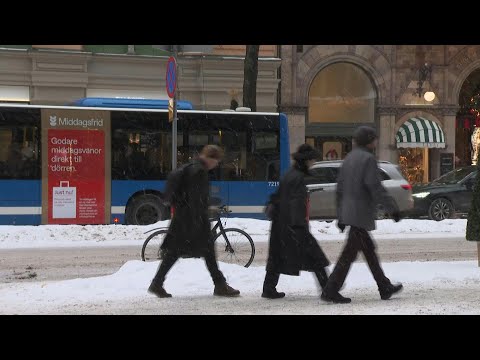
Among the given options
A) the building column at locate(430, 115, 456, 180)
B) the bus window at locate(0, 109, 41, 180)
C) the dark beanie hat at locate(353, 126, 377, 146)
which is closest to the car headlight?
the building column at locate(430, 115, 456, 180)

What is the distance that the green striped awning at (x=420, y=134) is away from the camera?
29.5m

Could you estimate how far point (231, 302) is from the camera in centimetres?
836

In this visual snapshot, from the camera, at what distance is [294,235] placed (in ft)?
27.6

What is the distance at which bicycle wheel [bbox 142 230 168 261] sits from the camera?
11.3 metres

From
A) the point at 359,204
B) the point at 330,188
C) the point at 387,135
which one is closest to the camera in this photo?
the point at 359,204

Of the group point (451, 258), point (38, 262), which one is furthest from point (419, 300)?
point (38, 262)

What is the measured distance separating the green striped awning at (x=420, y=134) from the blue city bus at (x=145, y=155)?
1200 centimetres

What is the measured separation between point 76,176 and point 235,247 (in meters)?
7.55

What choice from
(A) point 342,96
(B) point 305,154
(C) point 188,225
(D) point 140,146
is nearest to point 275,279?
(C) point 188,225

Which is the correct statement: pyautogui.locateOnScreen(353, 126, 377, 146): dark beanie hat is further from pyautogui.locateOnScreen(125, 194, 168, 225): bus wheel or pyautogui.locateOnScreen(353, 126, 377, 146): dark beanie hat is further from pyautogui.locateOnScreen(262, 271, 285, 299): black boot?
pyautogui.locateOnScreen(125, 194, 168, 225): bus wheel

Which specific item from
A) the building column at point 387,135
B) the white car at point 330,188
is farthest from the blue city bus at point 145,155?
the building column at point 387,135

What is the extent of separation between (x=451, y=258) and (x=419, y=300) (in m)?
5.14

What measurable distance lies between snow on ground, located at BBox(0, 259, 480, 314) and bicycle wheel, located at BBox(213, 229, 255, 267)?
0.76m

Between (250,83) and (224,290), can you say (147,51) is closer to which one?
(250,83)
